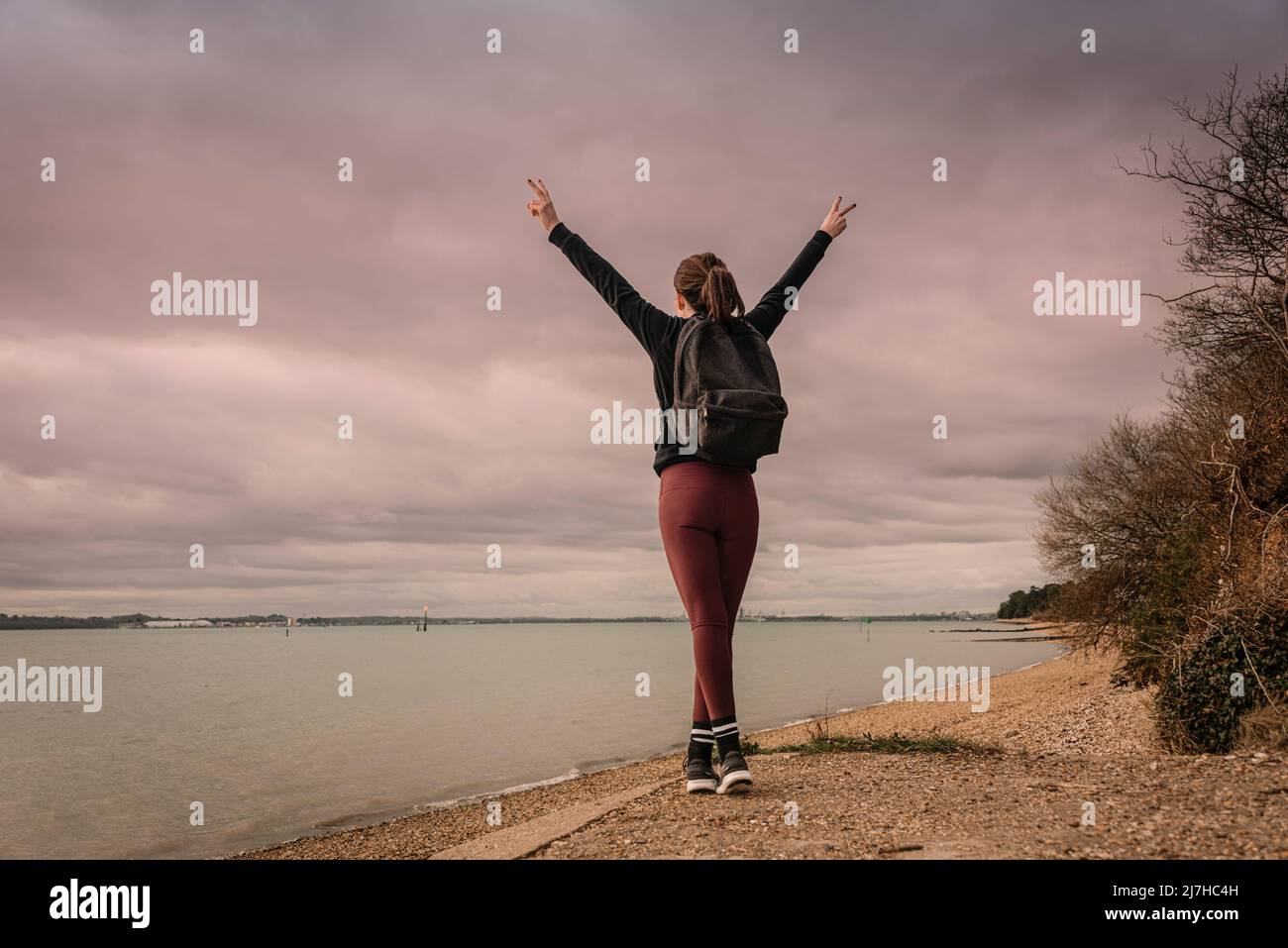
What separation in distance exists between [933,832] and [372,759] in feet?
57.5

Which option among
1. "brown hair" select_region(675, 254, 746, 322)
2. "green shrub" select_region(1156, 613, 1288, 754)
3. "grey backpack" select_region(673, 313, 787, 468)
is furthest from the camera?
"green shrub" select_region(1156, 613, 1288, 754)

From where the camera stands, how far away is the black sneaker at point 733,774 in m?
4.46

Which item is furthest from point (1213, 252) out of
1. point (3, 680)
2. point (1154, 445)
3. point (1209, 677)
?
point (3, 680)

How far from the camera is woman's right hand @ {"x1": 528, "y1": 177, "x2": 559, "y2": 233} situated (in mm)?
4562

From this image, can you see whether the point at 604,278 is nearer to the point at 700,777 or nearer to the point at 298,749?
the point at 700,777

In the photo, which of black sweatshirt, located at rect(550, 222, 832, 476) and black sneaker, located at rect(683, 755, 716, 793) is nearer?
black sweatshirt, located at rect(550, 222, 832, 476)

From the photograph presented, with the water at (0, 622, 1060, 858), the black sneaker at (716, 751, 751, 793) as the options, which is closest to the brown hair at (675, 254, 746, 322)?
the black sneaker at (716, 751, 751, 793)

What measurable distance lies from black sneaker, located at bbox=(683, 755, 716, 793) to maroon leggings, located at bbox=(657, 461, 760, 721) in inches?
17.9

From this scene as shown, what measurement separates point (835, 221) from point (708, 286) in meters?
1.26

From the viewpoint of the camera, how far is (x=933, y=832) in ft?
12.5

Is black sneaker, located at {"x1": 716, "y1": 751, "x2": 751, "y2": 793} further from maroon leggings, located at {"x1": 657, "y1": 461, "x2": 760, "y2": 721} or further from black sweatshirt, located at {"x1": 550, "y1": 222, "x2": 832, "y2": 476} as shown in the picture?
black sweatshirt, located at {"x1": 550, "y1": 222, "x2": 832, "y2": 476}

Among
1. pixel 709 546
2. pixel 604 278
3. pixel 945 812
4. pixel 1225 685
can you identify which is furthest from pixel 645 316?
pixel 1225 685

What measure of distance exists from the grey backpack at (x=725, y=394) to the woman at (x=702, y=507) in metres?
0.12
